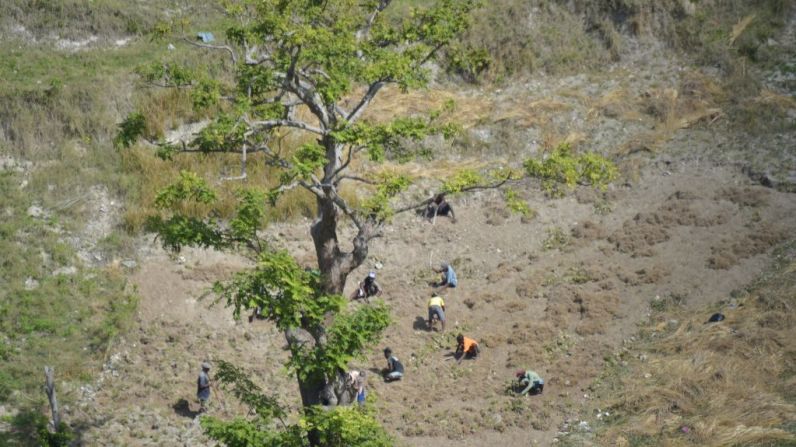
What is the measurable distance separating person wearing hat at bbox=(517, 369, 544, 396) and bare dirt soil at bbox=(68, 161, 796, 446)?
0.75 ft

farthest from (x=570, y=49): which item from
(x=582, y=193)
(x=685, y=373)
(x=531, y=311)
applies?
(x=685, y=373)

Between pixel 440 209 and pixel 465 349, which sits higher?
A: pixel 440 209

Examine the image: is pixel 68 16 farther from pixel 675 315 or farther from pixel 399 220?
pixel 675 315


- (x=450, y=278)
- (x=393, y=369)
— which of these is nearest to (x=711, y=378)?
(x=393, y=369)

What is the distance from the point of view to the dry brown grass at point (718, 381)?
20.3 metres

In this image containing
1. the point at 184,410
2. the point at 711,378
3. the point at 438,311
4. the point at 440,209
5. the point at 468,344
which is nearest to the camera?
the point at 711,378

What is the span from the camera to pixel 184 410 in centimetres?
2286

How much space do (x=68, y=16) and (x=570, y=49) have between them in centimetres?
1914

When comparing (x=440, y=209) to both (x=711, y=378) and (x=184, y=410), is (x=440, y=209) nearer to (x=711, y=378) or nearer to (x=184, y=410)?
(x=711, y=378)

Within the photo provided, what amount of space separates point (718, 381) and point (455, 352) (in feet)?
21.8

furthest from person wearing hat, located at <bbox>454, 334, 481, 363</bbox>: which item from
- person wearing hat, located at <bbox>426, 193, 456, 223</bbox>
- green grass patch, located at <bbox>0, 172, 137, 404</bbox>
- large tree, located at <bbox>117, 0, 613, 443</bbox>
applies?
large tree, located at <bbox>117, 0, 613, 443</bbox>

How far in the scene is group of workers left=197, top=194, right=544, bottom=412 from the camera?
22594 mm

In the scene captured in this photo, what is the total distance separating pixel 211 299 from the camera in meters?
26.7

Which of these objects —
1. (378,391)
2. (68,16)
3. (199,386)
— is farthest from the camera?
(68,16)
